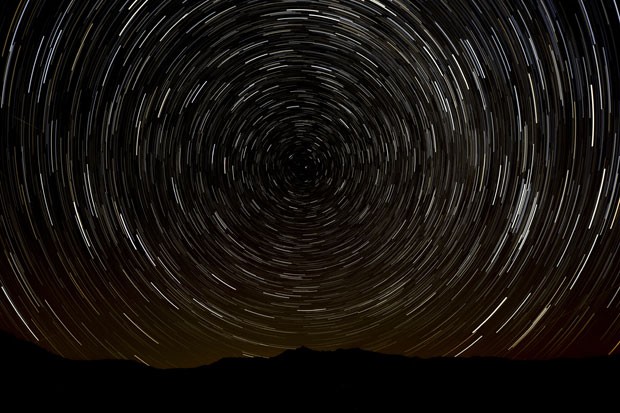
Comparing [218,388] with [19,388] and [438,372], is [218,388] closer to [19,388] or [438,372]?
[19,388]

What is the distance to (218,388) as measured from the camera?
1230cm

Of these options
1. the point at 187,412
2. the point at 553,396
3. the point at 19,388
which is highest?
the point at 19,388

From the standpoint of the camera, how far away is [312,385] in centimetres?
1245

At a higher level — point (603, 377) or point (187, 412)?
point (187, 412)

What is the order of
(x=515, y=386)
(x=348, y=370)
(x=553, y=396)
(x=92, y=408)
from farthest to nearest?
(x=348, y=370)
(x=515, y=386)
(x=553, y=396)
(x=92, y=408)

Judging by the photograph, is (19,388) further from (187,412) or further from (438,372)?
(438,372)

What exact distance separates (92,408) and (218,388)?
11.6 ft

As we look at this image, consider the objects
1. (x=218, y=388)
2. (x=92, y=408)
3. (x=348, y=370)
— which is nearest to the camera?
(x=92, y=408)

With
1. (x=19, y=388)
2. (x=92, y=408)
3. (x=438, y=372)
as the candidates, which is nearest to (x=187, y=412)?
(x=92, y=408)

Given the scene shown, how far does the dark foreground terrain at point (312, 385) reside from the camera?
9.89 metres

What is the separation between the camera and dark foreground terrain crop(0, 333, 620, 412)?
989 cm

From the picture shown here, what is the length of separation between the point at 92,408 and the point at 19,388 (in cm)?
182

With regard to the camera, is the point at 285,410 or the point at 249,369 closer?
the point at 285,410

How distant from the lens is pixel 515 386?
1102 centimetres
